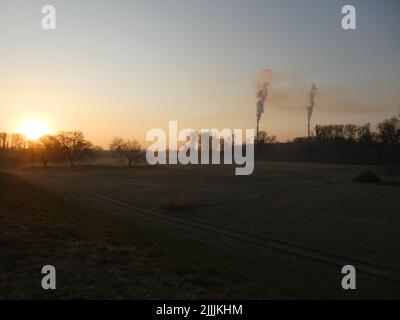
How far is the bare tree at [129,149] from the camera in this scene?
123 metres

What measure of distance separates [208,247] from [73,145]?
116053 millimetres

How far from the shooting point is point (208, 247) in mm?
21141

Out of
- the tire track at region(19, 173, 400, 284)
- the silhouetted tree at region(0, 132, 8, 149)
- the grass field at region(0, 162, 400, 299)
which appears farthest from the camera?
the silhouetted tree at region(0, 132, 8, 149)

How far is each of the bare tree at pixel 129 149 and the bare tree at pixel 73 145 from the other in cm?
1003

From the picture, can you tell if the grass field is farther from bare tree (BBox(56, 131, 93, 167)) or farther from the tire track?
bare tree (BBox(56, 131, 93, 167))

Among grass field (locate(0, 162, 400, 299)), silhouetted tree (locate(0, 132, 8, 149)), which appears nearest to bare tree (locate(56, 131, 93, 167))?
silhouetted tree (locate(0, 132, 8, 149))

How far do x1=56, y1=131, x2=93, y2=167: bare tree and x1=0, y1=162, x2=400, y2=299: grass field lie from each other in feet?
296

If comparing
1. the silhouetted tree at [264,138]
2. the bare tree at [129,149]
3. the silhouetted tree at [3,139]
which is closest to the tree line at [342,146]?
the silhouetted tree at [264,138]

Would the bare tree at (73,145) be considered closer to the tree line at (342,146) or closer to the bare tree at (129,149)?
the bare tree at (129,149)

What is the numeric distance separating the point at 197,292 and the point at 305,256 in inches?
482

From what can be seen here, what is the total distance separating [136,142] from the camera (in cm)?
13212

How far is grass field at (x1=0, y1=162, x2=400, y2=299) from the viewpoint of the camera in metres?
10.8

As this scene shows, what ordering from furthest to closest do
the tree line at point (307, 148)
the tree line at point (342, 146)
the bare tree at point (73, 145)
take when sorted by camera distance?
the bare tree at point (73, 145), the tree line at point (307, 148), the tree line at point (342, 146)
